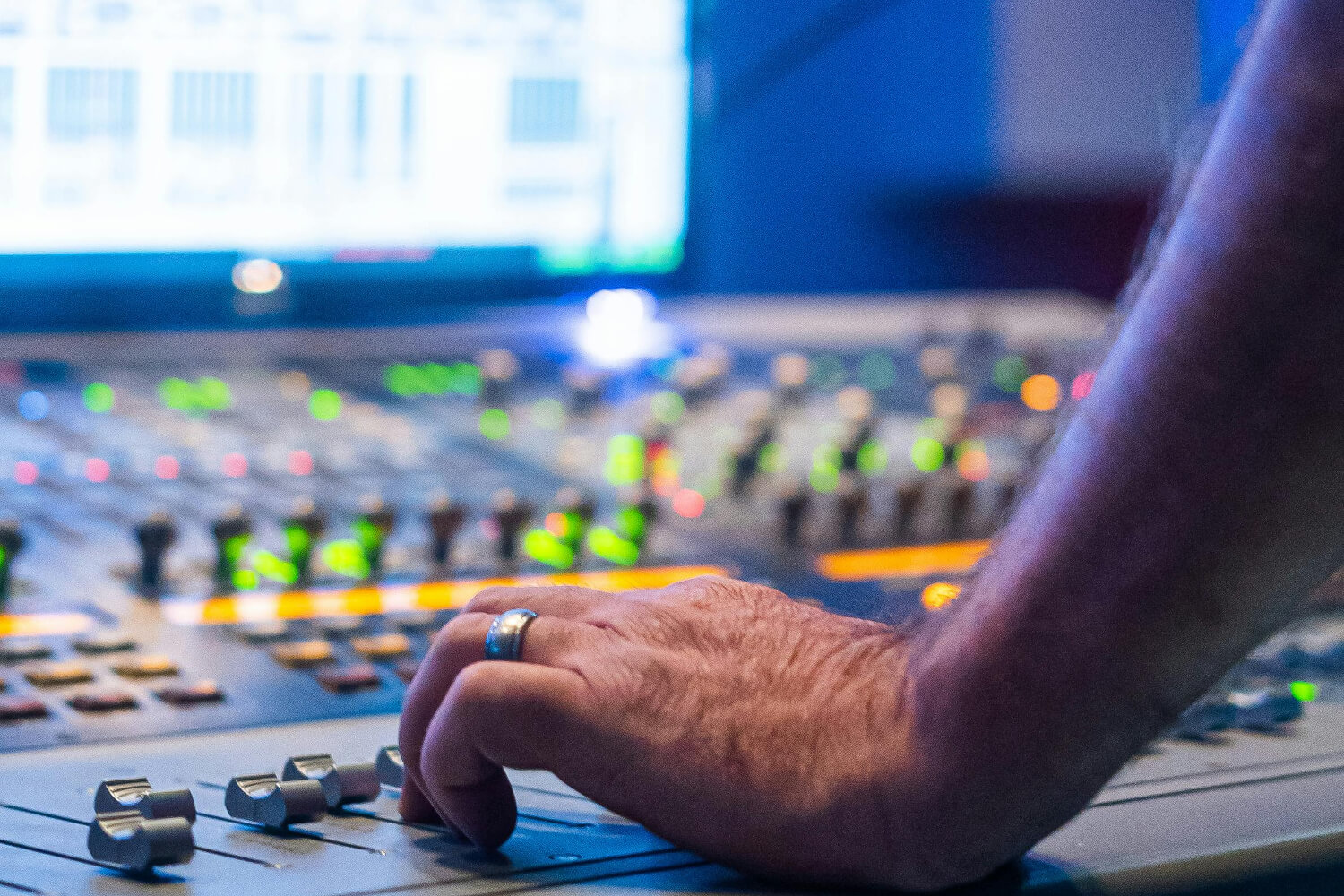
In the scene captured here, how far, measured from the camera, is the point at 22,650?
82 cm

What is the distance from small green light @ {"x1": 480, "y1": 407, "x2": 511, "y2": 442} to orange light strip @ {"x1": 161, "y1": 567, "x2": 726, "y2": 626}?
0.38 meters

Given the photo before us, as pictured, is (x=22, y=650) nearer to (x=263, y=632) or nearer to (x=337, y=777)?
(x=263, y=632)

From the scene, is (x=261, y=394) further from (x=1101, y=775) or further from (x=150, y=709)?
(x=1101, y=775)

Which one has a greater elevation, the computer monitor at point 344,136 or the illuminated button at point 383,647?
the computer monitor at point 344,136

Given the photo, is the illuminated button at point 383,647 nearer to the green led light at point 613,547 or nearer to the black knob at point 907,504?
the green led light at point 613,547

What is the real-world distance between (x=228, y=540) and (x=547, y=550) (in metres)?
0.23

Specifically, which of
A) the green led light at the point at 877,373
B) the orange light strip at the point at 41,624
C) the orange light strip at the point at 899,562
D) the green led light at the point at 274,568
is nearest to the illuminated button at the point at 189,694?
the orange light strip at the point at 41,624

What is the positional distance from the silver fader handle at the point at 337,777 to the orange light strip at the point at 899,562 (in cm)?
50

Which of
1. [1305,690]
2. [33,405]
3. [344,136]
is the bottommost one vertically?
[1305,690]

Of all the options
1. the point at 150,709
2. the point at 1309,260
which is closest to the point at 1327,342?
the point at 1309,260

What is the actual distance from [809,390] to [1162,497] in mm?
1134

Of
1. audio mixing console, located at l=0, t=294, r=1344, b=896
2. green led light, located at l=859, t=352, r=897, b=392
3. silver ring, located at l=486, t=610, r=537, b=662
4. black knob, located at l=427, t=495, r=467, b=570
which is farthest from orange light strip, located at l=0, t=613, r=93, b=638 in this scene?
green led light, located at l=859, t=352, r=897, b=392

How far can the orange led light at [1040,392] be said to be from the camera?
1.71 metres

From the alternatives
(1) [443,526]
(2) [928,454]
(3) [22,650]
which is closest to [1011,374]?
(2) [928,454]
